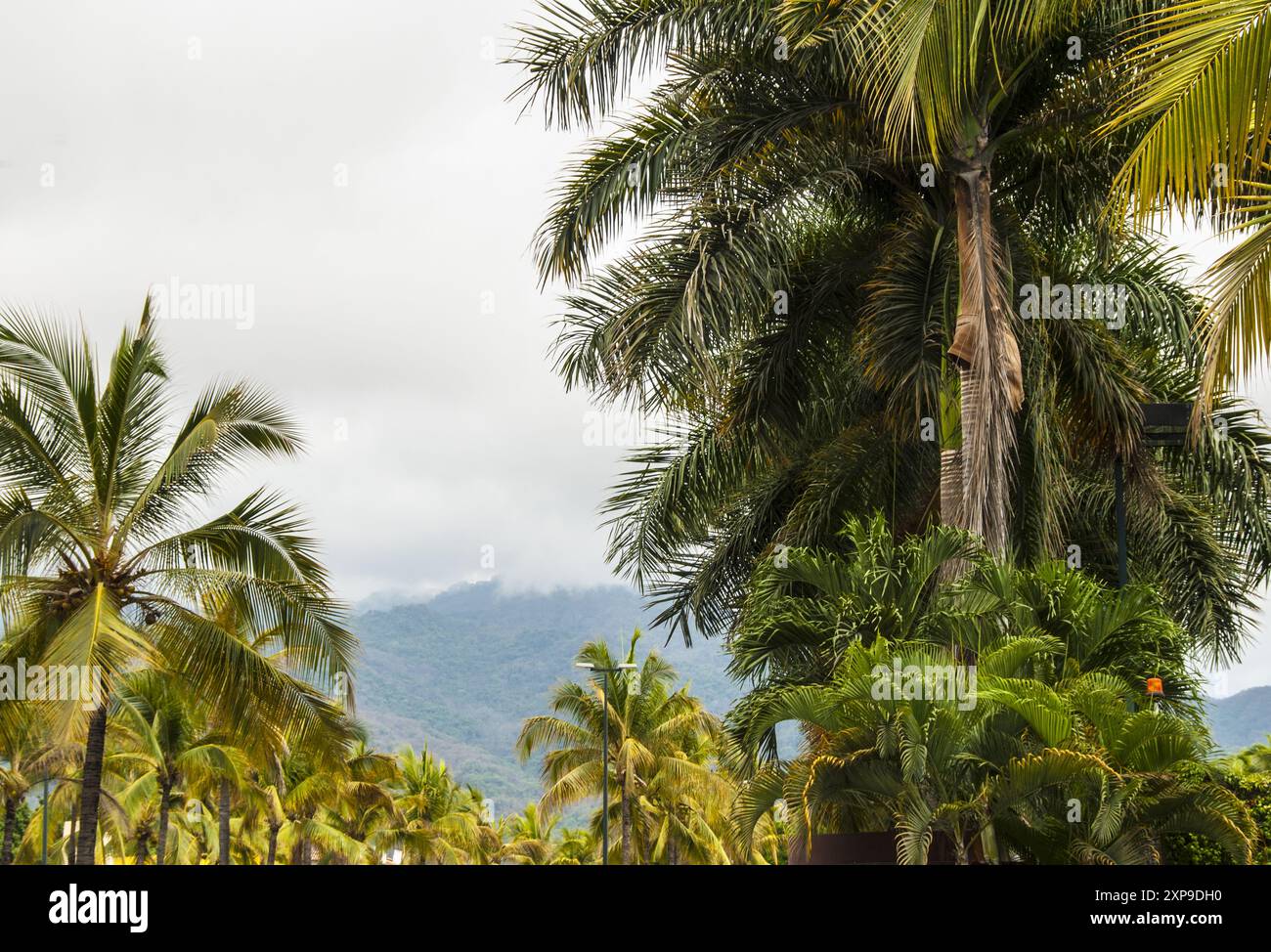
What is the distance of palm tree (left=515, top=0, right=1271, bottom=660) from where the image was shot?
44.2 feet

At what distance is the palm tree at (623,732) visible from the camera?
41000mm

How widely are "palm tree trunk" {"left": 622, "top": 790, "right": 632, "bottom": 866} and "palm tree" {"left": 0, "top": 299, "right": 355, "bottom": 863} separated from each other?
80.5ft

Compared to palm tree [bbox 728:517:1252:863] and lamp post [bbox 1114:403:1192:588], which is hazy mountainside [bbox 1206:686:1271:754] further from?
palm tree [bbox 728:517:1252:863]

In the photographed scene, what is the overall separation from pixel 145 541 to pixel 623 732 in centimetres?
2765

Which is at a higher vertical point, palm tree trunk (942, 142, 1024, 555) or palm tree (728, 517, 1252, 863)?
palm tree trunk (942, 142, 1024, 555)

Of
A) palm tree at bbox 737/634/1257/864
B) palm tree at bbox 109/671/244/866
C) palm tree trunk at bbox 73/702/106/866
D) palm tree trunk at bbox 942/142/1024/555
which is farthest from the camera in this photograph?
palm tree at bbox 109/671/244/866

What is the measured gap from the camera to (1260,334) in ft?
20.0

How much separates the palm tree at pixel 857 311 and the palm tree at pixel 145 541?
4911 mm

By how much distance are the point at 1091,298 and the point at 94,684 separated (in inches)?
493

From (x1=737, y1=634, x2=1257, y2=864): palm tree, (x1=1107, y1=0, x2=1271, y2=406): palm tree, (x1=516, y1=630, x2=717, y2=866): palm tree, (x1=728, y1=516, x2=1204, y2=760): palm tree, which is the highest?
(x1=1107, y1=0, x2=1271, y2=406): palm tree

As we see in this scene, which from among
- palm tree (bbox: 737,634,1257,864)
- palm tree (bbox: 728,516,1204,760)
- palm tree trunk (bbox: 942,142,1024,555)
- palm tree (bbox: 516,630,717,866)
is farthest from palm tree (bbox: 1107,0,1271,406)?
palm tree (bbox: 516,630,717,866)

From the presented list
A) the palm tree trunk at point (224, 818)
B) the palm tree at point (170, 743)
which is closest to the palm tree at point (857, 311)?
the palm tree at point (170, 743)

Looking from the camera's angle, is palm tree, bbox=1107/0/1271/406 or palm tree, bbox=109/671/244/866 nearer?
palm tree, bbox=1107/0/1271/406
